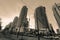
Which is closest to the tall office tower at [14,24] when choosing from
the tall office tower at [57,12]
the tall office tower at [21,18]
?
the tall office tower at [21,18]

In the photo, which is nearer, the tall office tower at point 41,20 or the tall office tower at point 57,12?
the tall office tower at point 41,20

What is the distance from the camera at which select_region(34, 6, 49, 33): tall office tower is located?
13.8 ft

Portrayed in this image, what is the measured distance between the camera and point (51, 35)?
13.0ft

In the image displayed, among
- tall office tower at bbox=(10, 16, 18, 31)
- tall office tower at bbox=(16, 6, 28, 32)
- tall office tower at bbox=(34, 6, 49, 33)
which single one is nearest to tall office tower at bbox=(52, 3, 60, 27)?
tall office tower at bbox=(34, 6, 49, 33)

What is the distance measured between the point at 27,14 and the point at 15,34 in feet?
3.55

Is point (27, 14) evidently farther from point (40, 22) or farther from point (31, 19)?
point (40, 22)

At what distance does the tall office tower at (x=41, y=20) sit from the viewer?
4215 millimetres

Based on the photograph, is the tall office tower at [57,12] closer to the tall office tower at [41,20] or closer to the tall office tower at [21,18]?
the tall office tower at [41,20]

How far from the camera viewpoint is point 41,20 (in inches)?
175

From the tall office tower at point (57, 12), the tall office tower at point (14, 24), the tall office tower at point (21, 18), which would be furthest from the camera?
the tall office tower at point (57, 12)

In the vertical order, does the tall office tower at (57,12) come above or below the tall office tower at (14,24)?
above

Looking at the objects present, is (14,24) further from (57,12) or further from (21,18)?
(57,12)

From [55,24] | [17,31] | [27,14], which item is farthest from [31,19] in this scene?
[17,31]

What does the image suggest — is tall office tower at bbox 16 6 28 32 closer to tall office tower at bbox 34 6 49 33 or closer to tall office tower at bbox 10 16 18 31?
tall office tower at bbox 10 16 18 31
